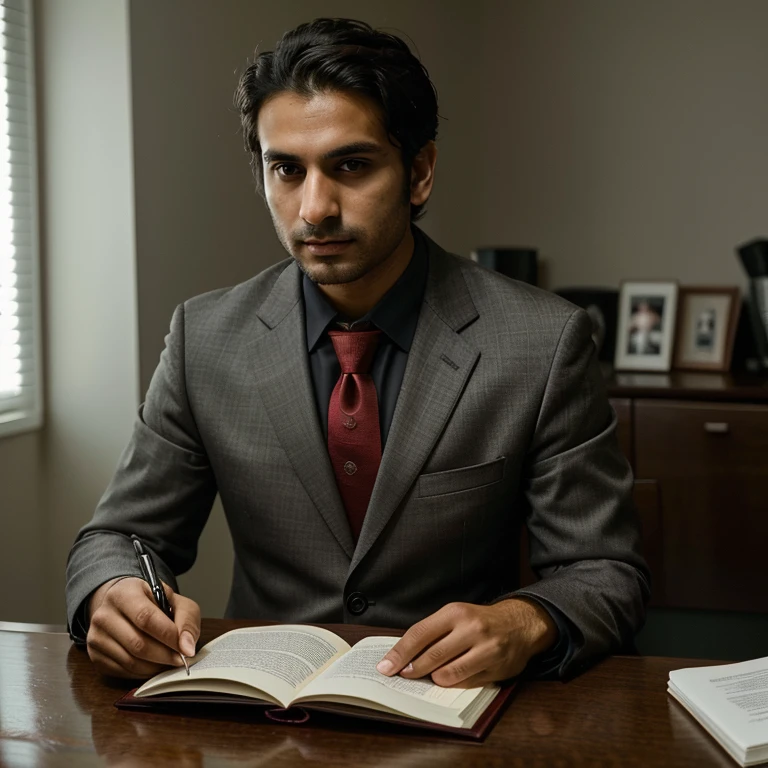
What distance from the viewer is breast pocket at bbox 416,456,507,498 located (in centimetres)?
148

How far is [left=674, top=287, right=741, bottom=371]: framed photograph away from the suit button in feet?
6.31

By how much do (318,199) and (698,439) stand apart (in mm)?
1651

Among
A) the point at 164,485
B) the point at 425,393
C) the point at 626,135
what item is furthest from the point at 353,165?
the point at 626,135

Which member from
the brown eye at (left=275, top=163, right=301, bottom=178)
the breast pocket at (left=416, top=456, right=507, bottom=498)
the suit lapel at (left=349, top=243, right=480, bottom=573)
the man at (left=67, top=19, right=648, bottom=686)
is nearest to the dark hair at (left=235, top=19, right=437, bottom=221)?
the man at (left=67, top=19, right=648, bottom=686)

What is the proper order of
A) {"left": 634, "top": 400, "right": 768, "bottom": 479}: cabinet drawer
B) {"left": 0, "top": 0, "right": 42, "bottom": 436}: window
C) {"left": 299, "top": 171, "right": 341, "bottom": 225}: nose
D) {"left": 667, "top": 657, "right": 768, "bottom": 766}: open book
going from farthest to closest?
{"left": 634, "top": 400, "right": 768, "bottom": 479}: cabinet drawer, {"left": 0, "top": 0, "right": 42, "bottom": 436}: window, {"left": 299, "top": 171, "right": 341, "bottom": 225}: nose, {"left": 667, "top": 657, "right": 768, "bottom": 766}: open book

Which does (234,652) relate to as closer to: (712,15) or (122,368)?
(122,368)

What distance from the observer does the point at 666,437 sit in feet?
9.07

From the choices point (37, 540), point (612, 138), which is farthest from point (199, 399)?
point (612, 138)

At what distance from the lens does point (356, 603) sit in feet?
4.90

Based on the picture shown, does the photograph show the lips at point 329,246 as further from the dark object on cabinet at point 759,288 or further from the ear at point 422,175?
the dark object on cabinet at point 759,288

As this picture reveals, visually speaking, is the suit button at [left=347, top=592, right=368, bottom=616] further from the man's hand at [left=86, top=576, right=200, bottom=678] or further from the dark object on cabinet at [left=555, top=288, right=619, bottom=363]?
the dark object on cabinet at [left=555, top=288, right=619, bottom=363]

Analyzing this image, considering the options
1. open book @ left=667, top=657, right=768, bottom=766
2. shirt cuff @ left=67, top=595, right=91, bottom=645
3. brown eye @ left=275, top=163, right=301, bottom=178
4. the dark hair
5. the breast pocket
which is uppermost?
the dark hair

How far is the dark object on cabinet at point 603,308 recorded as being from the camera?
324 centimetres

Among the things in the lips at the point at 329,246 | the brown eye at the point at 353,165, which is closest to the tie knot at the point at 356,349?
the lips at the point at 329,246
